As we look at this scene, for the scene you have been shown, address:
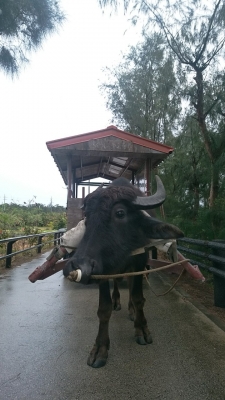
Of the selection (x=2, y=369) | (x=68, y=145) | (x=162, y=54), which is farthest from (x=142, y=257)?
(x=162, y=54)

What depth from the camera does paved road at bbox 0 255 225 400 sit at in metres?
2.16

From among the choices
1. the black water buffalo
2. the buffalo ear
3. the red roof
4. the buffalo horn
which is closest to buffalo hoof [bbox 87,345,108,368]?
the black water buffalo

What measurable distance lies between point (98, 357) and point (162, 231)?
3.97 ft

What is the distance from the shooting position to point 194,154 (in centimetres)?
837

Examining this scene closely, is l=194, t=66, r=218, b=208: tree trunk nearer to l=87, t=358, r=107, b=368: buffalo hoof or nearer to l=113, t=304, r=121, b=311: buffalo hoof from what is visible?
l=113, t=304, r=121, b=311: buffalo hoof

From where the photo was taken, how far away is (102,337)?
8.74 feet

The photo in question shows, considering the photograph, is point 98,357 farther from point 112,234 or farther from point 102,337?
point 112,234

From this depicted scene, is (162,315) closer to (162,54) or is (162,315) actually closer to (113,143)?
(113,143)

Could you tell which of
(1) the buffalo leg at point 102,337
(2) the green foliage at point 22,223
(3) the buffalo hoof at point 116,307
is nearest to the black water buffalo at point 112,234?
(1) the buffalo leg at point 102,337

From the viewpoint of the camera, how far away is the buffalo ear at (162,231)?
2600mm

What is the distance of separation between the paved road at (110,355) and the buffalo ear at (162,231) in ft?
3.55

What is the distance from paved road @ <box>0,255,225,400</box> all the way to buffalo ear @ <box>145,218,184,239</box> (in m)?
1.08

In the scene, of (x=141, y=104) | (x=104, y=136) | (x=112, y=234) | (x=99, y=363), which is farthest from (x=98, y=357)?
(x=141, y=104)

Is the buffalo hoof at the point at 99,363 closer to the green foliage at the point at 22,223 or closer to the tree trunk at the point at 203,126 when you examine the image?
the tree trunk at the point at 203,126
